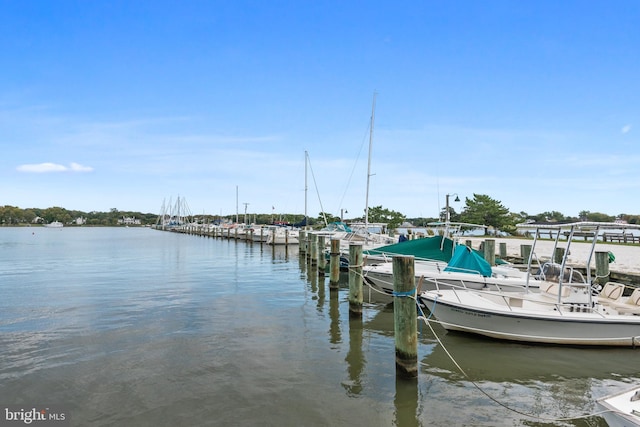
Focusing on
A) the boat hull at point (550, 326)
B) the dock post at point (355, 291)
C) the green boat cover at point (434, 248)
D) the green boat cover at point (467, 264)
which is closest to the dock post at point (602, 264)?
the green boat cover at point (434, 248)

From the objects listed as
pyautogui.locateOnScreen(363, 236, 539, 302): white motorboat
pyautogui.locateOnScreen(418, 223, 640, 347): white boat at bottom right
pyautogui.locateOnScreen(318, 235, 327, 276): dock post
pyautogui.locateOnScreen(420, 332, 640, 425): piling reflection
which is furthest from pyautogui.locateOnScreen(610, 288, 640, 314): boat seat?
pyautogui.locateOnScreen(318, 235, 327, 276): dock post

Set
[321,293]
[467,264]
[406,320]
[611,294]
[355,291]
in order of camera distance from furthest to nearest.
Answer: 1. [321,293]
2. [467,264]
3. [355,291]
4. [611,294]
5. [406,320]

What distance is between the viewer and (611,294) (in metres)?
11.6

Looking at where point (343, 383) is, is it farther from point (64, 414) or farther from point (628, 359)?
point (628, 359)

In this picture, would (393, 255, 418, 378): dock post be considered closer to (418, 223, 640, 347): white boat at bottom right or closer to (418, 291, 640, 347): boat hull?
(418, 223, 640, 347): white boat at bottom right

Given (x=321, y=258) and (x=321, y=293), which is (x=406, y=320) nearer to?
(x=321, y=293)

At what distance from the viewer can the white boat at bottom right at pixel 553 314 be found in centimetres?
998

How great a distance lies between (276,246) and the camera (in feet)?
160

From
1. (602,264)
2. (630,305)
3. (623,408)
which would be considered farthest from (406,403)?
(602,264)

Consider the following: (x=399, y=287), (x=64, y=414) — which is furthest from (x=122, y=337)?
(x=399, y=287)

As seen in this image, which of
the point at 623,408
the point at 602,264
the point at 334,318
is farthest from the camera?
the point at 602,264

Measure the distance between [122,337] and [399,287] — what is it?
778 cm

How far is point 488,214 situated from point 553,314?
5631 centimetres

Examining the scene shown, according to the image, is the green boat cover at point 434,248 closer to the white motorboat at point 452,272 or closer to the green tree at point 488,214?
the white motorboat at point 452,272
